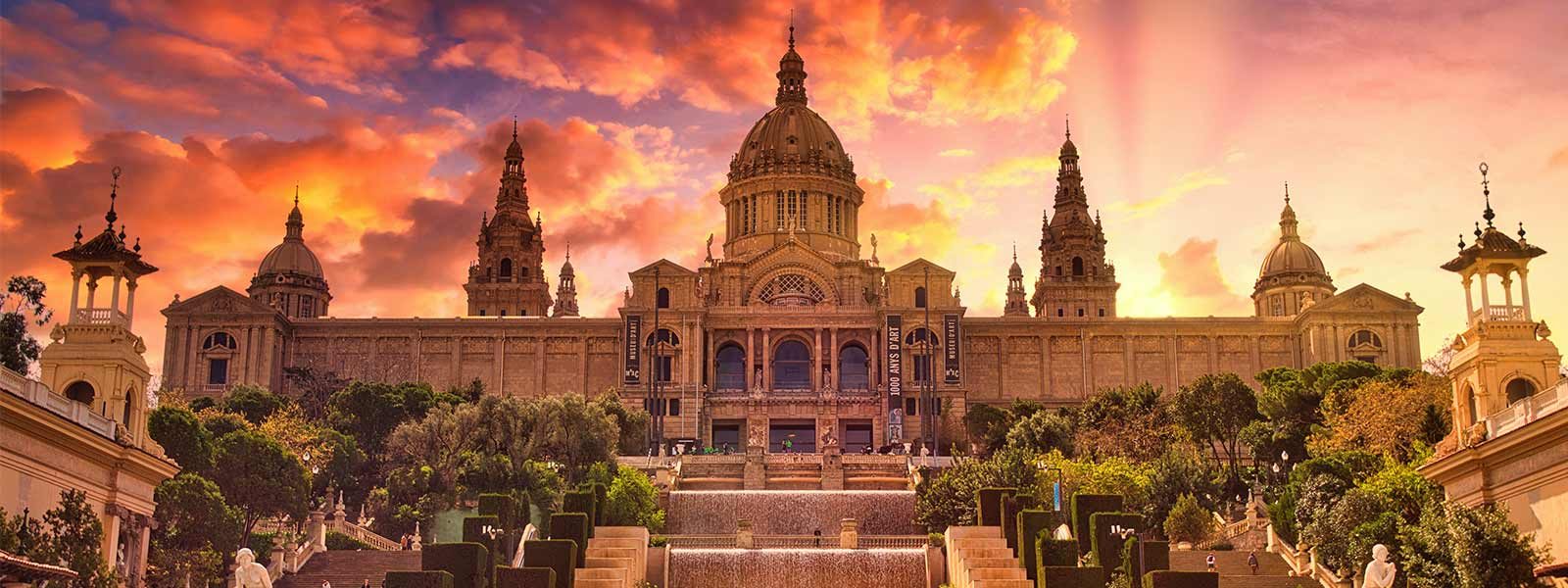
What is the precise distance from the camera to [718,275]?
113812mm

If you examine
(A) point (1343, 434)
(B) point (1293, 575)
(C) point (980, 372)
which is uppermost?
(C) point (980, 372)

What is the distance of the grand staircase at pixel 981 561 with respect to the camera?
5416 cm

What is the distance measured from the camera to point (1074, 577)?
50.2 m

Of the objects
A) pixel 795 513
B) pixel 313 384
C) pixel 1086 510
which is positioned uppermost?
pixel 313 384

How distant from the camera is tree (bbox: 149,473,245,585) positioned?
5853 centimetres

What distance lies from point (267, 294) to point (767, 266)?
37.3 meters

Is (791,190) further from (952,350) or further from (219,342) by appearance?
(219,342)

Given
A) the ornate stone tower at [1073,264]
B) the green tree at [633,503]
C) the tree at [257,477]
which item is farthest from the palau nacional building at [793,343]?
the tree at [257,477]

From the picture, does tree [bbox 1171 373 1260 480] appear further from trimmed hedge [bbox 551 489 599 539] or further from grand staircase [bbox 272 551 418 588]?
grand staircase [bbox 272 551 418 588]

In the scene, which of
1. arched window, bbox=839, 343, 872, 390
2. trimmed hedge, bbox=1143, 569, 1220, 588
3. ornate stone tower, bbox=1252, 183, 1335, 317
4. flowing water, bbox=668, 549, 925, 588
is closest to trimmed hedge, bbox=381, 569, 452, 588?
flowing water, bbox=668, 549, 925, 588

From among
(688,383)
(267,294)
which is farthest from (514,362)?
(267,294)

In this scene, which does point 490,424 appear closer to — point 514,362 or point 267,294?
point 514,362

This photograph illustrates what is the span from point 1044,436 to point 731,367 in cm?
3102

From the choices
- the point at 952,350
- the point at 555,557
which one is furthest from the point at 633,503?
the point at 952,350
